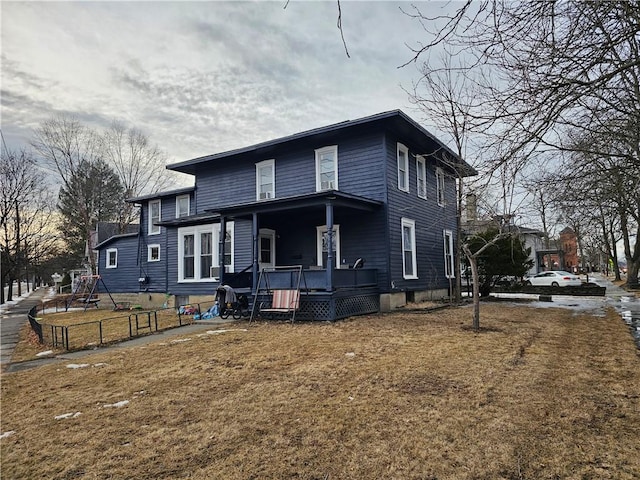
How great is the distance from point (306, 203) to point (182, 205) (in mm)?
10219

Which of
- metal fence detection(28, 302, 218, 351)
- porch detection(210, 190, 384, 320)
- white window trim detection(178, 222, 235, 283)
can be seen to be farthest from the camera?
white window trim detection(178, 222, 235, 283)

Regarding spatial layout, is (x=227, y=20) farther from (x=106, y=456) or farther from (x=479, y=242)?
(x=479, y=242)

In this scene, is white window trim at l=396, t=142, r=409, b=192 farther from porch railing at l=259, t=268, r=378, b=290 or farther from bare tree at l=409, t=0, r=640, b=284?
bare tree at l=409, t=0, r=640, b=284

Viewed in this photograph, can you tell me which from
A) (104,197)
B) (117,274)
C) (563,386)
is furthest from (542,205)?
(104,197)

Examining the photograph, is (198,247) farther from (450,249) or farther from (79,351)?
(450,249)

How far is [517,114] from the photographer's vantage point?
412 centimetres

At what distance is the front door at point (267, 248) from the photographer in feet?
50.8

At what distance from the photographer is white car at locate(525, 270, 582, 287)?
83.8ft

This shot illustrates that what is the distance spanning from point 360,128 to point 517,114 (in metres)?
9.91

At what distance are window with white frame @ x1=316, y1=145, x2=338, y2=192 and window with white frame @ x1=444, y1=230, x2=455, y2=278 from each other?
6771 mm

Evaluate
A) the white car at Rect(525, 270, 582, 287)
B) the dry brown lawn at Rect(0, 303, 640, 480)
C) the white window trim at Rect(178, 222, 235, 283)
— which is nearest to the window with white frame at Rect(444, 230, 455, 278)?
the white window trim at Rect(178, 222, 235, 283)

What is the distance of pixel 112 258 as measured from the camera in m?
23.1

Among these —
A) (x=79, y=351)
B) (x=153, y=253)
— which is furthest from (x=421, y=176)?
(x=153, y=253)

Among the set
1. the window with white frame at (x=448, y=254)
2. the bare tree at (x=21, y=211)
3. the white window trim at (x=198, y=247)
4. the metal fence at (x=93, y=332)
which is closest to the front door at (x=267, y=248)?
the white window trim at (x=198, y=247)
